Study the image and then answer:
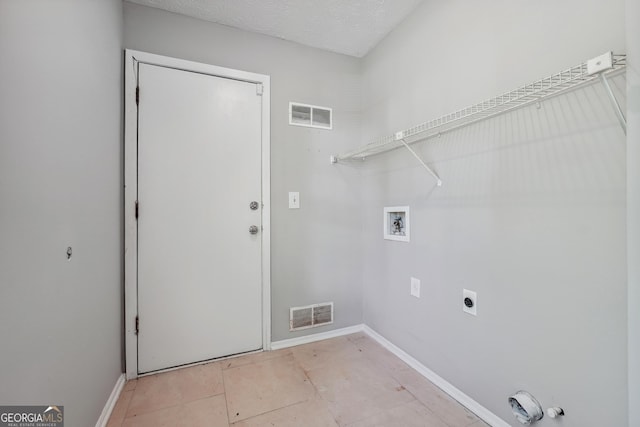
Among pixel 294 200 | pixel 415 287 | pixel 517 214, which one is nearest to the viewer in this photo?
pixel 517 214

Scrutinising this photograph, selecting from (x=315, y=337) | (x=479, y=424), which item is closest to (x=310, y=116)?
(x=315, y=337)

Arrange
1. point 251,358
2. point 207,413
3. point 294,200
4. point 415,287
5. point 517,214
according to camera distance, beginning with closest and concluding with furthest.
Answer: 1. point 517,214
2. point 207,413
3. point 415,287
4. point 251,358
5. point 294,200

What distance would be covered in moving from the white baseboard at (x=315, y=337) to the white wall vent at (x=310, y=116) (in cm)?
173

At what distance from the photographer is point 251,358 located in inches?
78.5

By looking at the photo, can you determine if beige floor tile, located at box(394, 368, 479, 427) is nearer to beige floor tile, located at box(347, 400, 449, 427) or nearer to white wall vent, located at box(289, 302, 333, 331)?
beige floor tile, located at box(347, 400, 449, 427)

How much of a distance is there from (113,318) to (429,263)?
6.31 ft

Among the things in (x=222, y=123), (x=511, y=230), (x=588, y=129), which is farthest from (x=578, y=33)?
(x=222, y=123)

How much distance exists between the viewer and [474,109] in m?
1.27

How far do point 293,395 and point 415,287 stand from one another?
1009 mm

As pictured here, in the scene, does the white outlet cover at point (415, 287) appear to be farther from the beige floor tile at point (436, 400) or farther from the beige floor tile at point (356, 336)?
the beige floor tile at point (356, 336)

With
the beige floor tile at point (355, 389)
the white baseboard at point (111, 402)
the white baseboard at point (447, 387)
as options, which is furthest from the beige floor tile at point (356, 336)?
the white baseboard at point (111, 402)

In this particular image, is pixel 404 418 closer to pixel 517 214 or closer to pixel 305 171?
pixel 517 214

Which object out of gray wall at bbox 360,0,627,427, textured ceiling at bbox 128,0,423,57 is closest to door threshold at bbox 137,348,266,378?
gray wall at bbox 360,0,627,427

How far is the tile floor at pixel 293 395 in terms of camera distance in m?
1.40
